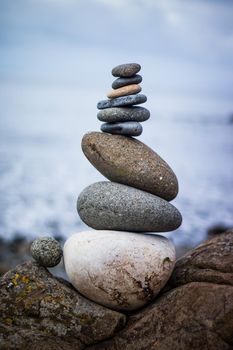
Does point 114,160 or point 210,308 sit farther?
point 114,160

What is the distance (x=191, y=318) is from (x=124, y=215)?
1.49 m

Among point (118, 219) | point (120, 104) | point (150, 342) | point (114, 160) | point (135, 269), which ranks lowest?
point (150, 342)

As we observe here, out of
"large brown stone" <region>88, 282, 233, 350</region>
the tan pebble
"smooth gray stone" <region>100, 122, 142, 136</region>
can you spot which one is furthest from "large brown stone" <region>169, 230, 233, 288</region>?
the tan pebble

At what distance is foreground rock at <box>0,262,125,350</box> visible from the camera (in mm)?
6121

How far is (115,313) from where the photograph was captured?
6.51 metres

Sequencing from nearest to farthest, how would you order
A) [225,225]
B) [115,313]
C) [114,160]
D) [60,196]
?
[115,313]
[114,160]
[225,225]
[60,196]

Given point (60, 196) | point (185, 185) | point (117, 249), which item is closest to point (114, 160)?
point (117, 249)

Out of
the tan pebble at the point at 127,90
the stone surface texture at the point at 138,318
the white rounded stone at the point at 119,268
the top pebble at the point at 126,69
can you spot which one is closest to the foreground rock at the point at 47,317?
the stone surface texture at the point at 138,318

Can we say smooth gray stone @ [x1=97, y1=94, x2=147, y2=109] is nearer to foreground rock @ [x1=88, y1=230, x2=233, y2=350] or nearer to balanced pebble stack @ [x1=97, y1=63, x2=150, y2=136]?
balanced pebble stack @ [x1=97, y1=63, x2=150, y2=136]

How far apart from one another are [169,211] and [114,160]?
0.97 m

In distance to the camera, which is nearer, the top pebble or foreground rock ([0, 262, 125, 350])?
foreground rock ([0, 262, 125, 350])

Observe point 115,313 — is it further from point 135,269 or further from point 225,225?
point 225,225

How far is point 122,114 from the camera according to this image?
7.03 metres

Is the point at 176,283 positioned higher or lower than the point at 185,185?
lower
